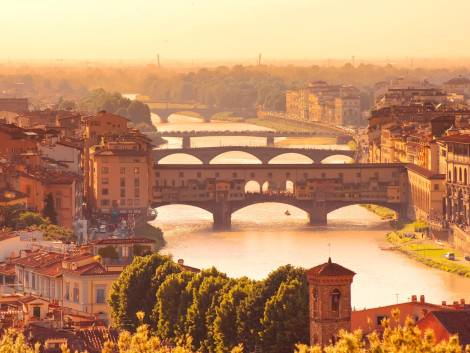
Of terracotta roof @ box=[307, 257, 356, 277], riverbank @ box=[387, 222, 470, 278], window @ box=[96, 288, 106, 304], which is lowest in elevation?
riverbank @ box=[387, 222, 470, 278]

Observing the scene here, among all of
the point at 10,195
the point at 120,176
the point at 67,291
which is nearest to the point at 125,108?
the point at 120,176

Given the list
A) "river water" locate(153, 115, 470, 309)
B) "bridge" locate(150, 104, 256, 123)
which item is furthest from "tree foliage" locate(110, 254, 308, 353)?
"bridge" locate(150, 104, 256, 123)

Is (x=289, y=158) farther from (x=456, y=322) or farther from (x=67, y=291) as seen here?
(x=456, y=322)

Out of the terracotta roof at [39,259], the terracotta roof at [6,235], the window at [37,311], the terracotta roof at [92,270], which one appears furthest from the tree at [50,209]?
the window at [37,311]

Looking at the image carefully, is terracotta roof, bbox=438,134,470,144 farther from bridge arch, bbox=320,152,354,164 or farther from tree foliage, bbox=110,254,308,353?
tree foliage, bbox=110,254,308,353

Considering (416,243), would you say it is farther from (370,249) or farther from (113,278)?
(113,278)

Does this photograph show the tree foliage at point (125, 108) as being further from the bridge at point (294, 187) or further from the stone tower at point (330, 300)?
the stone tower at point (330, 300)
